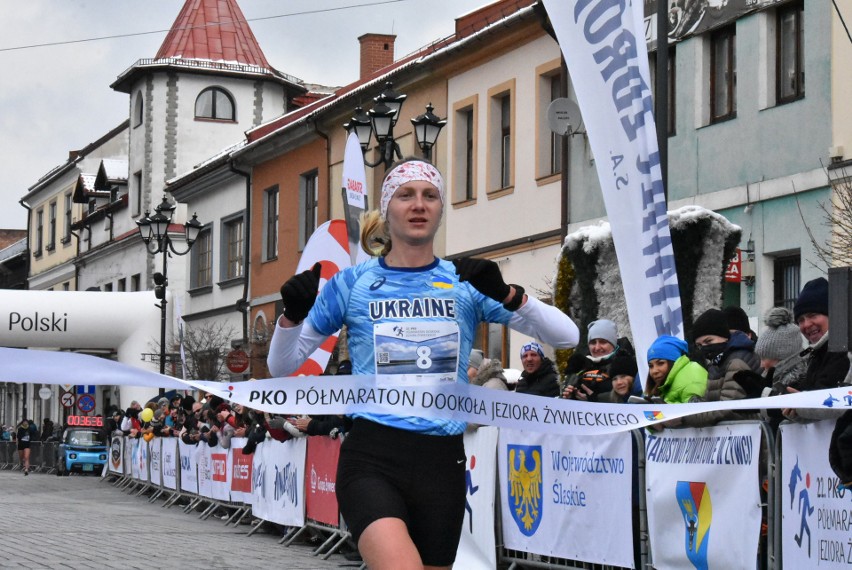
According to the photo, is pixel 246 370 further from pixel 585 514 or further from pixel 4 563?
pixel 585 514

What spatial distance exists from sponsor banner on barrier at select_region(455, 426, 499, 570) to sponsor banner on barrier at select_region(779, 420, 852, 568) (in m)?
3.98

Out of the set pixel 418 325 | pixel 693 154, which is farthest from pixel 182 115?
pixel 418 325

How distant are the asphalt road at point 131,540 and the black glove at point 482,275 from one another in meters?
8.20

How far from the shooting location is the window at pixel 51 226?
6819 cm

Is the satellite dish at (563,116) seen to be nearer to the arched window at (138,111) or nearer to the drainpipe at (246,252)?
the drainpipe at (246,252)

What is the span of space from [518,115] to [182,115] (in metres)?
26.5

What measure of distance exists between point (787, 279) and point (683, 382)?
11.2 meters

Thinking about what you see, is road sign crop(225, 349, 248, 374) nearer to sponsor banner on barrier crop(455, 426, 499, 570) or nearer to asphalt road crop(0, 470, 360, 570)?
asphalt road crop(0, 470, 360, 570)

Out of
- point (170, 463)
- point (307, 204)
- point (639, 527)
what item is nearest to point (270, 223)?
point (307, 204)

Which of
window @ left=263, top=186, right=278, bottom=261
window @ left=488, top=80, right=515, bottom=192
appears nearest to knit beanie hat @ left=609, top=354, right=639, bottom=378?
window @ left=488, top=80, right=515, bottom=192

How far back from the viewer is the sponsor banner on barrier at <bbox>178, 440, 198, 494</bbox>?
22781mm

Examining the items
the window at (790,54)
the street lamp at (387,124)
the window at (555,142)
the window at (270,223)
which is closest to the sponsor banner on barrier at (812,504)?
the street lamp at (387,124)

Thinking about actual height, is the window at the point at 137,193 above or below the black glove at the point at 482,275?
above

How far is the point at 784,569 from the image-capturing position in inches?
317
